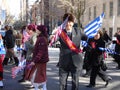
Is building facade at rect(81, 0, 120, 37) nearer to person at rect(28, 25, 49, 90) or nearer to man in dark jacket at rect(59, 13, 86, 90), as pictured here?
person at rect(28, 25, 49, 90)

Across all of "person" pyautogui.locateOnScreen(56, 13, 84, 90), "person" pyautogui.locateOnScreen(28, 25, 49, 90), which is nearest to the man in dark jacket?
"person" pyautogui.locateOnScreen(56, 13, 84, 90)

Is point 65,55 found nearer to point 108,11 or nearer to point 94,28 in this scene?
point 94,28

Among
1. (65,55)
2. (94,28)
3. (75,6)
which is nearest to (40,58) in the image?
(65,55)

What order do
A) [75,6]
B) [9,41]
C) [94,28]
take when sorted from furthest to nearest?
[75,6]
[9,41]
[94,28]

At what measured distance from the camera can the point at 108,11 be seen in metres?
39.2

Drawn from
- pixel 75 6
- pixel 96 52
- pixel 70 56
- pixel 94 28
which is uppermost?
pixel 75 6

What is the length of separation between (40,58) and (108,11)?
32136mm

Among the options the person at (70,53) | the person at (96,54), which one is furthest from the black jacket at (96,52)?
the person at (70,53)

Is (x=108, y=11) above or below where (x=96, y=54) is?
above

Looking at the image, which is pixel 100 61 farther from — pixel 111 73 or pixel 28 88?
pixel 111 73

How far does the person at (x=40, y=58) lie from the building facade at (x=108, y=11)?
85.3 feet

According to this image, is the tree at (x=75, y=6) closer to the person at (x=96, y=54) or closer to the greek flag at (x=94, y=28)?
the person at (x=96, y=54)

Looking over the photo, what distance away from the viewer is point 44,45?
7.84 metres

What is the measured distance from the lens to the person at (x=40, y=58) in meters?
7.81
